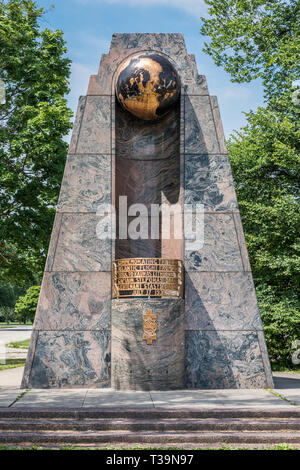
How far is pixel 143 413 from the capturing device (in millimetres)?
8234

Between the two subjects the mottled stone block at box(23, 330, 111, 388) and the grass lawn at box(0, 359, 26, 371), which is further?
the grass lawn at box(0, 359, 26, 371)

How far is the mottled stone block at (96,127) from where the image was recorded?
12.2 m

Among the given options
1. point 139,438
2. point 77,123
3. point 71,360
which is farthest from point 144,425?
point 77,123

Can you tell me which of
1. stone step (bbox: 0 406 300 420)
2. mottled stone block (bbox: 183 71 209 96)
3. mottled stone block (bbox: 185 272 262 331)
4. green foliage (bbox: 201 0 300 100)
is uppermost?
green foliage (bbox: 201 0 300 100)

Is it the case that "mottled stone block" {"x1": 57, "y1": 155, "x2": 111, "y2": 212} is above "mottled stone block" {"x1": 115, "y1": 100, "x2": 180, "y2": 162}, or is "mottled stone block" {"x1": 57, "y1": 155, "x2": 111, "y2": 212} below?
below

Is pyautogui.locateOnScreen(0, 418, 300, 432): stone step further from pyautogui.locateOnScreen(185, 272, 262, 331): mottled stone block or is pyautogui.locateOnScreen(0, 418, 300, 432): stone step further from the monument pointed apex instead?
pyautogui.locateOnScreen(185, 272, 262, 331): mottled stone block

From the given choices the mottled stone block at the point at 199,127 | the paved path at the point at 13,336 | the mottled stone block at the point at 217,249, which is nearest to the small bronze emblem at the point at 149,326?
the mottled stone block at the point at 217,249

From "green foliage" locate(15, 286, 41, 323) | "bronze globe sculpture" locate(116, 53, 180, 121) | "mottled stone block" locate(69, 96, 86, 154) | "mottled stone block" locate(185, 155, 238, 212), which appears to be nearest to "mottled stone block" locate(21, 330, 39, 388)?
"mottled stone block" locate(69, 96, 86, 154)

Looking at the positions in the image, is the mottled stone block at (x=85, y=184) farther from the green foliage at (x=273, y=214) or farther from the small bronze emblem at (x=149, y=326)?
the green foliage at (x=273, y=214)

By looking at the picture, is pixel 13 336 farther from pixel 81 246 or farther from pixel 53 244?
pixel 81 246

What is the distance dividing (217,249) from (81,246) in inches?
120

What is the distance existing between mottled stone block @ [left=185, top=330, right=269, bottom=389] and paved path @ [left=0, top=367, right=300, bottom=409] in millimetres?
339

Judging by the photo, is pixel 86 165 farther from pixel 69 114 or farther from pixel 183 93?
pixel 69 114

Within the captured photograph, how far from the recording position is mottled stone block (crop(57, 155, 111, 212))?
468 inches
